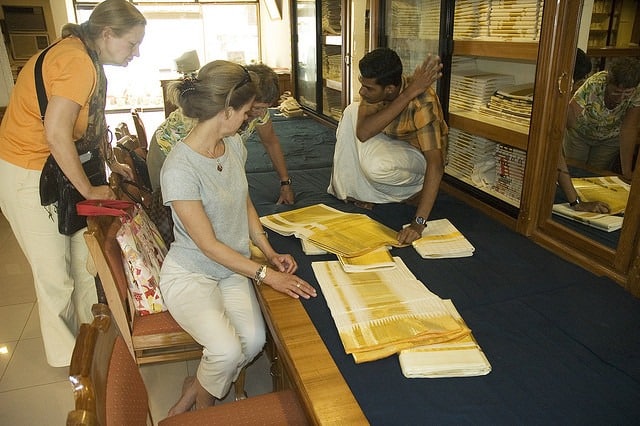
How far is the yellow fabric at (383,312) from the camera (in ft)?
3.99

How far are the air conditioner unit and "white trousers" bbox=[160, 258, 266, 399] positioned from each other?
6.34 meters

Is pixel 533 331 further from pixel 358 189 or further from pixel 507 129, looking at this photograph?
pixel 358 189

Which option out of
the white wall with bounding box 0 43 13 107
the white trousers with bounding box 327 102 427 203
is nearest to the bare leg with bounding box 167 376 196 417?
the white trousers with bounding box 327 102 427 203

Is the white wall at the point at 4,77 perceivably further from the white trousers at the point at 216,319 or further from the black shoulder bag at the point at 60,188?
the white trousers at the point at 216,319

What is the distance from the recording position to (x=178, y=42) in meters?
7.69

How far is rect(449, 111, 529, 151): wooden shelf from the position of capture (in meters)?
1.98

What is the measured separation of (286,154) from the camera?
136 inches

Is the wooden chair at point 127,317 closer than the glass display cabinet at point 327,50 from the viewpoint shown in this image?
Yes

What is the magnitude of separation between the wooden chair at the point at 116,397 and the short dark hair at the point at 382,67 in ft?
4.48

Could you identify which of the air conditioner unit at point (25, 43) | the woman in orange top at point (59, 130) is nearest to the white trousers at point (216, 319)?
the woman in orange top at point (59, 130)

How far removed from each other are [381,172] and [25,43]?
20.6 feet

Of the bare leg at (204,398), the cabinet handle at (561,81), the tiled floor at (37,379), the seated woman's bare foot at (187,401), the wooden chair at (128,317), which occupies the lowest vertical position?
the tiled floor at (37,379)

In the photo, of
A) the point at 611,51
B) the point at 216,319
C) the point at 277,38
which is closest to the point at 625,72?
the point at 611,51

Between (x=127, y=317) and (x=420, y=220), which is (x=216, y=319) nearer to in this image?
(x=127, y=317)
